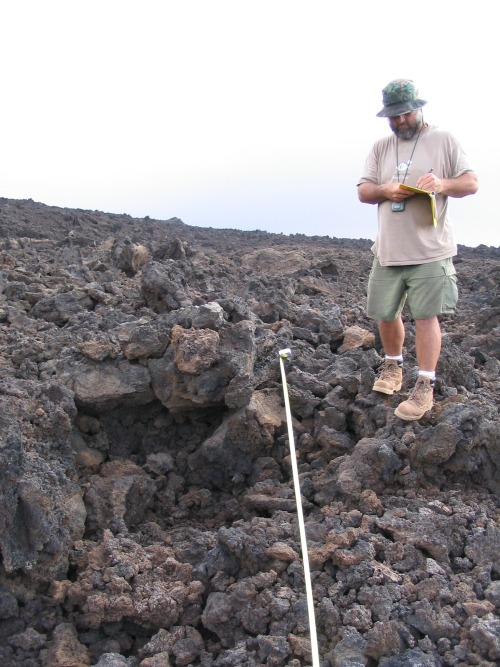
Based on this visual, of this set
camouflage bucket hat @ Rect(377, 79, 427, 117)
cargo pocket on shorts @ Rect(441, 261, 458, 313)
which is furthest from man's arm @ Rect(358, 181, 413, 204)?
cargo pocket on shorts @ Rect(441, 261, 458, 313)

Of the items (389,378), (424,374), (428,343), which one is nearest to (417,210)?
(428,343)

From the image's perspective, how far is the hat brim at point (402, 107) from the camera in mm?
3453

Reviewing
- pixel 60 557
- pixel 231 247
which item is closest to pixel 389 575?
pixel 60 557

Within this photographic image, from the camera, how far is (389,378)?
3902 mm

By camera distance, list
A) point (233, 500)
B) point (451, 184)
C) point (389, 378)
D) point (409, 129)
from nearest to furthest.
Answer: point (451, 184), point (409, 129), point (233, 500), point (389, 378)

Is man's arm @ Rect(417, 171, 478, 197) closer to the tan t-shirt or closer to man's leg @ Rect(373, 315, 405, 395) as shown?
the tan t-shirt

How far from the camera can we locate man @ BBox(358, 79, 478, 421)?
349 cm

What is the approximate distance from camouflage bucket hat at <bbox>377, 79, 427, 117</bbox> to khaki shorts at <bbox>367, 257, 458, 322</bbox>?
0.85m

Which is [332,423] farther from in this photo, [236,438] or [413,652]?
[413,652]

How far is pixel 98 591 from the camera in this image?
2.82 metres

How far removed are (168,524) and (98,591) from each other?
778 millimetres

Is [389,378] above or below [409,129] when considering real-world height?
below

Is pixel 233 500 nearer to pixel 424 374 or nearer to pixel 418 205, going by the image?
pixel 424 374

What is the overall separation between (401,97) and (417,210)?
24.0 inches
